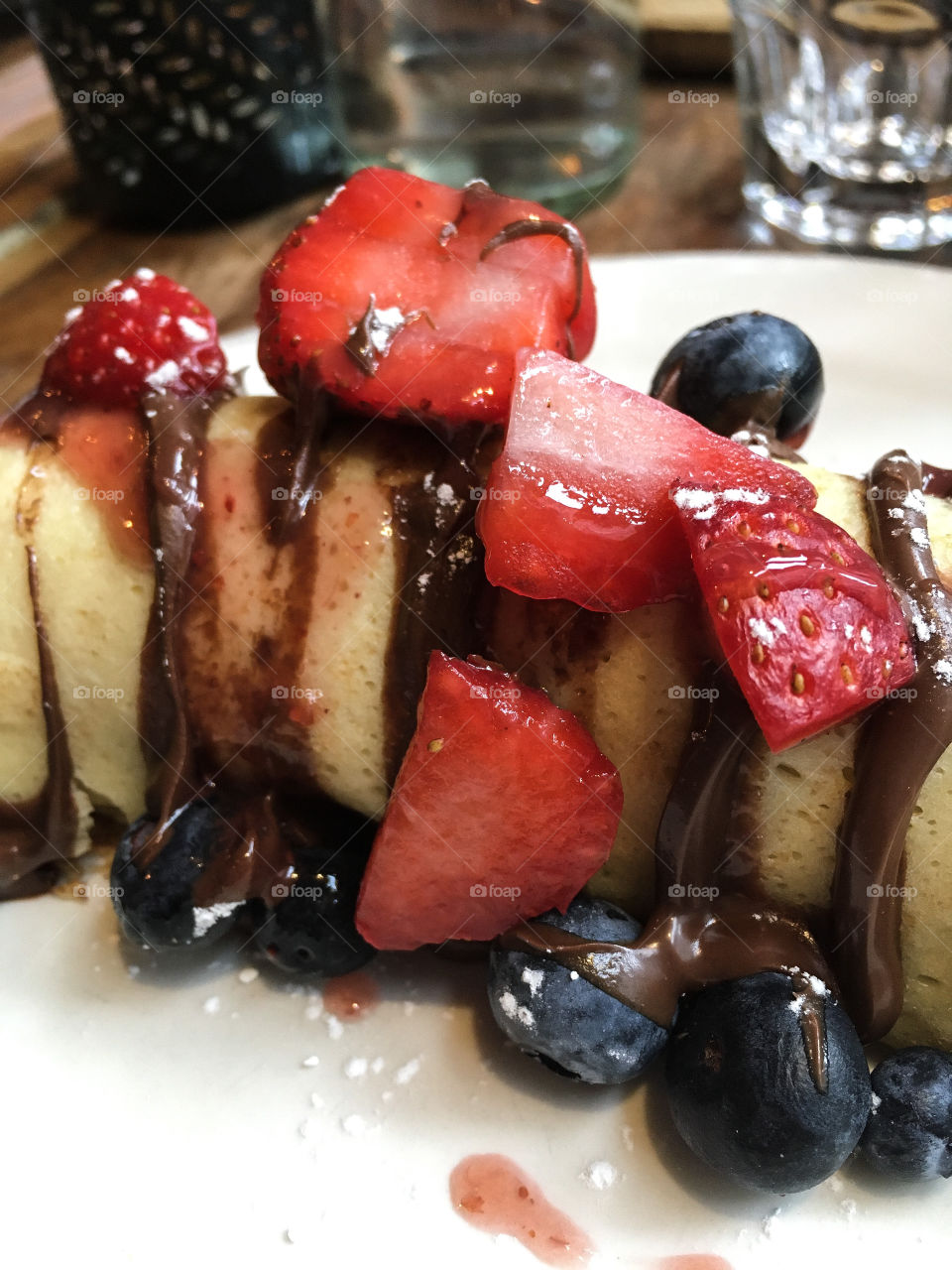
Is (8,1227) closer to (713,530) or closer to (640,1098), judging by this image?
(640,1098)

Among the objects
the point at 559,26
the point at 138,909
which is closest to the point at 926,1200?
the point at 138,909
